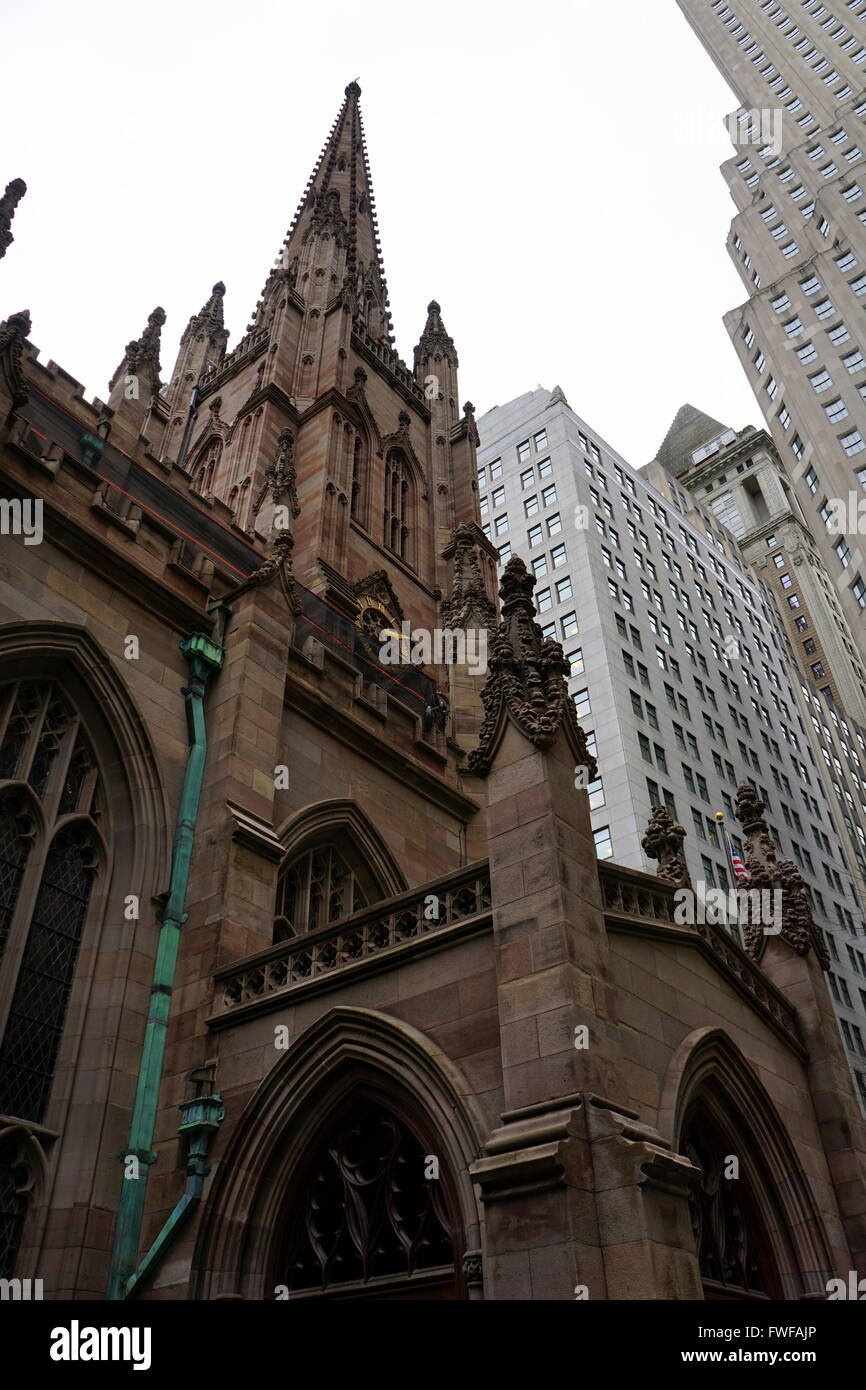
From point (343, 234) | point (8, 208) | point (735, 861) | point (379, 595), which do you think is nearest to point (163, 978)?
point (8, 208)

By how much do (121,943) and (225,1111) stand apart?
2.55 metres

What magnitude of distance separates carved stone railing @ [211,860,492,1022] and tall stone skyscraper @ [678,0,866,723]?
3595cm

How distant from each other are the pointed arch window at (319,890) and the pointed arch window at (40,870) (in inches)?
138

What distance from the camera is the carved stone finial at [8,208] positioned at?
52.1ft

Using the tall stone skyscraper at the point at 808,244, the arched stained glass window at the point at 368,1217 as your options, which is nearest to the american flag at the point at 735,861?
the tall stone skyscraper at the point at 808,244

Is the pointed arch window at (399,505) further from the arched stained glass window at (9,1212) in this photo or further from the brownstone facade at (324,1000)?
the arched stained glass window at (9,1212)

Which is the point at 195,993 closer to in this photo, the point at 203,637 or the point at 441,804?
the point at 203,637

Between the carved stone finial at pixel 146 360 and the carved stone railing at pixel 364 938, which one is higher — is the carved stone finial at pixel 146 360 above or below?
above

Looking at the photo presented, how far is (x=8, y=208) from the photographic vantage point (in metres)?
16.2

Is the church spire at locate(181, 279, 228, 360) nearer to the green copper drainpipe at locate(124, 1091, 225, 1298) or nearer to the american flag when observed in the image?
the american flag

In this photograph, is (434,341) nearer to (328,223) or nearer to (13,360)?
(328,223)

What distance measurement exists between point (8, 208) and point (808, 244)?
50305 millimetres
